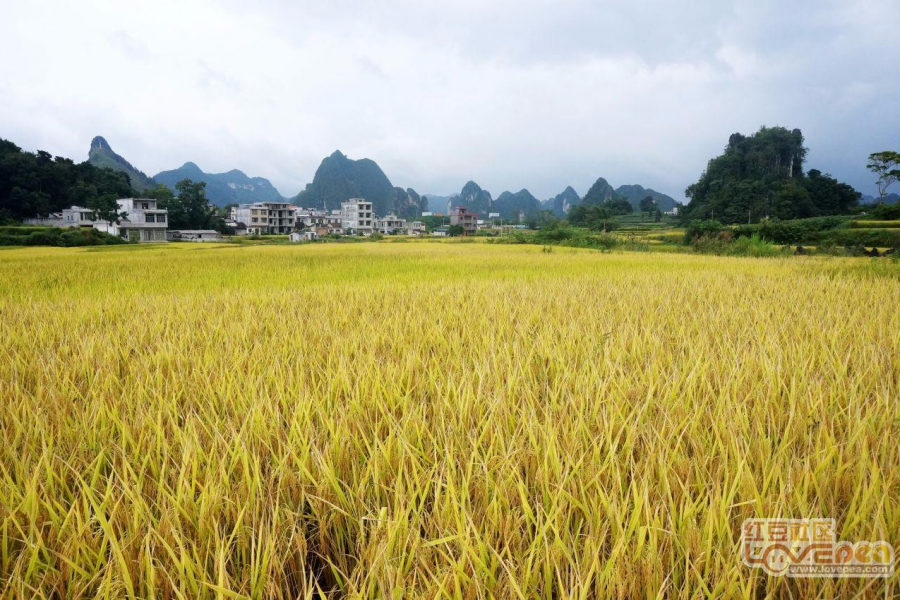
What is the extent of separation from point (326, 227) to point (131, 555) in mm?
69003

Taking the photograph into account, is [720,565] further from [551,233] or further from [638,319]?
[551,233]

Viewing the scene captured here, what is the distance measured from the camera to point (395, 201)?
12900 centimetres

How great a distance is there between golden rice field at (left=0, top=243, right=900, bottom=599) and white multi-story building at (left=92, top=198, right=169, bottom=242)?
46045 mm

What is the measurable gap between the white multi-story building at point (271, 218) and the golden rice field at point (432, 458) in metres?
67.0

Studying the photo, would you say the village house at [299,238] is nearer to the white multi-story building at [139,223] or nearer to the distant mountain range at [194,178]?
the white multi-story building at [139,223]

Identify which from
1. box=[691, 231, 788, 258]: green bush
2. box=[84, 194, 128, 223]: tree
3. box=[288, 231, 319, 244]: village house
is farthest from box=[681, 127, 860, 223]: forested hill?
box=[84, 194, 128, 223]: tree

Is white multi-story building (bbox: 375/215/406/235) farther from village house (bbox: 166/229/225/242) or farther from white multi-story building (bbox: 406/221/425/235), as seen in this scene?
village house (bbox: 166/229/225/242)

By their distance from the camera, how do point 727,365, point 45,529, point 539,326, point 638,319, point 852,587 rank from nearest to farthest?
point 852,587 < point 45,529 < point 727,365 < point 539,326 < point 638,319

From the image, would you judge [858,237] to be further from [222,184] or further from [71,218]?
[222,184]

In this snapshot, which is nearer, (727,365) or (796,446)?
(796,446)

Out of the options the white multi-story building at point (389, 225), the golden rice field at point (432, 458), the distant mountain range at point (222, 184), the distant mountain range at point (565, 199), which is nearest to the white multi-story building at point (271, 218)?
the white multi-story building at point (389, 225)

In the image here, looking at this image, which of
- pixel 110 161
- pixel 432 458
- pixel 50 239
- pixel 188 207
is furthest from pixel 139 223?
pixel 110 161

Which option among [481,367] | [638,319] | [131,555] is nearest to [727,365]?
[481,367]

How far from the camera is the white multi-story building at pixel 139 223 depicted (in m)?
39.2
